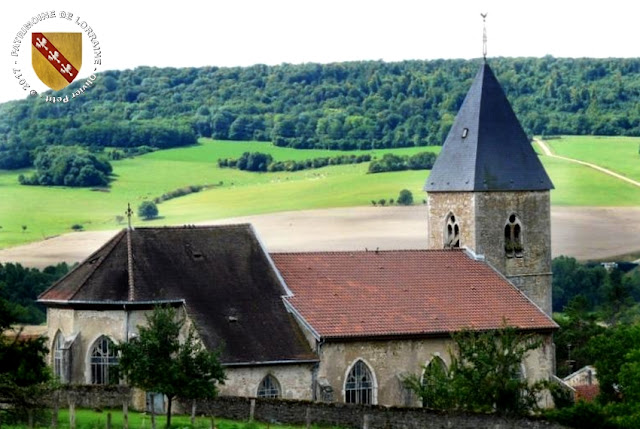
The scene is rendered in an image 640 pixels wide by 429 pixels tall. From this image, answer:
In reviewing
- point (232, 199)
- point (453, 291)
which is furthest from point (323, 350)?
point (232, 199)

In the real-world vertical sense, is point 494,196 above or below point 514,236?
above

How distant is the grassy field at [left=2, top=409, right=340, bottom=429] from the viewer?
5112 cm

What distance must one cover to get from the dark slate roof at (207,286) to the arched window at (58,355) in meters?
1.14

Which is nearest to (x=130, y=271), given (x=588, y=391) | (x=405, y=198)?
(x=588, y=391)

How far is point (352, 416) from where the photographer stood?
53.8 metres

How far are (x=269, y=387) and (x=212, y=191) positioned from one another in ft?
215

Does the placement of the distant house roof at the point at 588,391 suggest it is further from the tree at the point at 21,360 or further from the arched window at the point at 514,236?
the tree at the point at 21,360

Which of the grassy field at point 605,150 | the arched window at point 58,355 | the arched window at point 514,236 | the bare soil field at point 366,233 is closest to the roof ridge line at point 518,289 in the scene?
the arched window at point 514,236

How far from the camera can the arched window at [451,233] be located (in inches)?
2689

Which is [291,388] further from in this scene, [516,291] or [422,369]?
[516,291]

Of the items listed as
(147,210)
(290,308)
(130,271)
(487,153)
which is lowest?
(290,308)

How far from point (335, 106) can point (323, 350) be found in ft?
224

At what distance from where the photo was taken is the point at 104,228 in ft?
396

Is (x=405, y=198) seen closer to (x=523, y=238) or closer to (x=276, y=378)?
(x=523, y=238)
